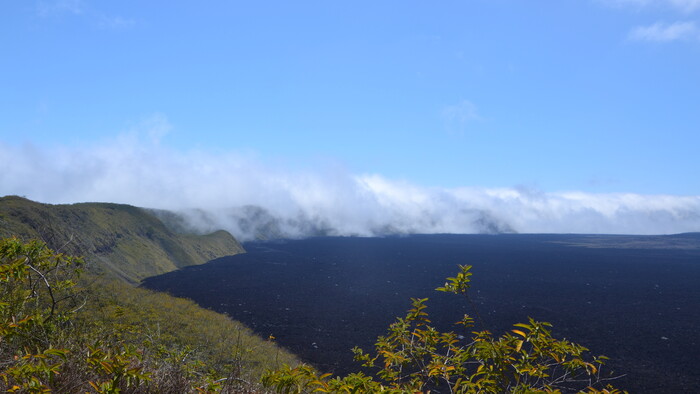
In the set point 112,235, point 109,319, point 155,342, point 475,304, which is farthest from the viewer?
point 112,235

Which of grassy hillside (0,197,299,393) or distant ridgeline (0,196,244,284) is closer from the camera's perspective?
grassy hillside (0,197,299,393)

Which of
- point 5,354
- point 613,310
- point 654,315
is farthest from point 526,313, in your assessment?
point 5,354

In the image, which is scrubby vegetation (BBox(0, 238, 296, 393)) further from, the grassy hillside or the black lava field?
the black lava field

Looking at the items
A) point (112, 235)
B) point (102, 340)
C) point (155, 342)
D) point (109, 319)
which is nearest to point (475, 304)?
point (109, 319)

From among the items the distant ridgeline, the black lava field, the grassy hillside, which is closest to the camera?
the grassy hillside

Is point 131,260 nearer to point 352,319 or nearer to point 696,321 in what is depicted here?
point 352,319

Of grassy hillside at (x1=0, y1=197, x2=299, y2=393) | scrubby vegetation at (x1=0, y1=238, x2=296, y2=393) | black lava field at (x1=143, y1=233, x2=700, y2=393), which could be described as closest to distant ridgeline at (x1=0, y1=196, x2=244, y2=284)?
grassy hillside at (x1=0, y1=197, x2=299, y2=393)

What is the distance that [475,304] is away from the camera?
5609 cm

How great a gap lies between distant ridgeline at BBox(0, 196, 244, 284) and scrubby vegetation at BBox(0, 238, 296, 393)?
22.9 m

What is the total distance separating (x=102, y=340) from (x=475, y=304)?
5452 centimetres

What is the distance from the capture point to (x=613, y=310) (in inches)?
2180

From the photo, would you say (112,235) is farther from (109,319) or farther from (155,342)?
(155,342)

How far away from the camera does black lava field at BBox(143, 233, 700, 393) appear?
34.1 m

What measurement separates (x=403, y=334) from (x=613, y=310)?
6132 centimetres
